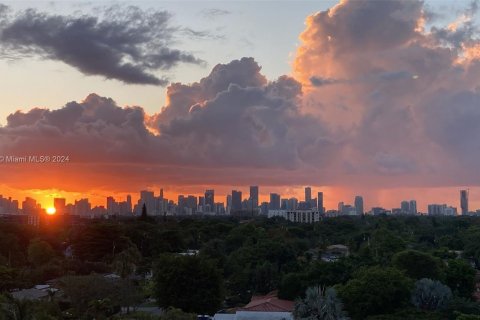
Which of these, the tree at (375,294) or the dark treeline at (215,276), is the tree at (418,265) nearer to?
the dark treeline at (215,276)

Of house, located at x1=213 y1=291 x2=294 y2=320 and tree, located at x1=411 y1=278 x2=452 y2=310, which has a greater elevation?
tree, located at x1=411 y1=278 x2=452 y2=310

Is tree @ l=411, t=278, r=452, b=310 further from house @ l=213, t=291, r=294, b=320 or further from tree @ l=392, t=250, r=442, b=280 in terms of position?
tree @ l=392, t=250, r=442, b=280

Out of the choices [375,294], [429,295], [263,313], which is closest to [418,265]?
[429,295]

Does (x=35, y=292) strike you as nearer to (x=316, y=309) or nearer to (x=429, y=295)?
(x=316, y=309)

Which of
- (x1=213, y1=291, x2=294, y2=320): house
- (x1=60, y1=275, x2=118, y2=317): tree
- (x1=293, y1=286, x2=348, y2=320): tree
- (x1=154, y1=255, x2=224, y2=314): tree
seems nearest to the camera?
(x1=293, y1=286, x2=348, y2=320): tree

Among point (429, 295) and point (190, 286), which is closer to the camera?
point (429, 295)

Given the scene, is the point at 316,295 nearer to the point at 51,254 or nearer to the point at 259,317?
the point at 259,317

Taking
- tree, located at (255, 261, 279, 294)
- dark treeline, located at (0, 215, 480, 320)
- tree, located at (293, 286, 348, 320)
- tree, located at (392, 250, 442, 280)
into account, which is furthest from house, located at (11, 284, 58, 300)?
tree, located at (392, 250, 442, 280)

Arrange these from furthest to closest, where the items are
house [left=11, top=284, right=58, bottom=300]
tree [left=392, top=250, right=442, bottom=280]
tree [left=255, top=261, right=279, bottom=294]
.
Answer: tree [left=255, top=261, right=279, bottom=294], tree [left=392, top=250, right=442, bottom=280], house [left=11, top=284, right=58, bottom=300]
